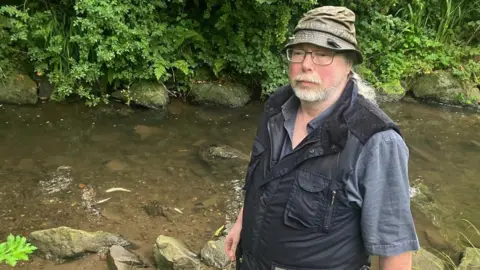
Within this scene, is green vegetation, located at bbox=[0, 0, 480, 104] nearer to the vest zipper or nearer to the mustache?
the mustache

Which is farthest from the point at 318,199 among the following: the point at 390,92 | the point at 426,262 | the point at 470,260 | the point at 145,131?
the point at 390,92

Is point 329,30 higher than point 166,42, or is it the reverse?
point 329,30

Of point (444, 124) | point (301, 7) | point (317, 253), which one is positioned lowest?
point (444, 124)

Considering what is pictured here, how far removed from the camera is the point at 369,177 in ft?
6.26

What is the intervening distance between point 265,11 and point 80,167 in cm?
391

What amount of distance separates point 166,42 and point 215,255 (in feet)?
15.9

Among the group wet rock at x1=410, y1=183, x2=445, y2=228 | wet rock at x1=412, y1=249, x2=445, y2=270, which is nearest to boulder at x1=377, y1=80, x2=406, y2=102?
wet rock at x1=410, y1=183, x2=445, y2=228

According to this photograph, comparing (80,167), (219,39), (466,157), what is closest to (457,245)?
(466,157)

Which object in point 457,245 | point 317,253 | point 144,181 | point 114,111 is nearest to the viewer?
point 317,253

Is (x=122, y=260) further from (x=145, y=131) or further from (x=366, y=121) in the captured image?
(x=145, y=131)

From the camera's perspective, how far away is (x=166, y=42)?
7.96m

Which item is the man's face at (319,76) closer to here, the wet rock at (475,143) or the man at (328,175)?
the man at (328,175)

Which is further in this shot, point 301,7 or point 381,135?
point 301,7

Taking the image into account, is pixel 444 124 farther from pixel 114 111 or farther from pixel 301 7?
pixel 114 111
